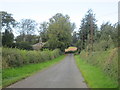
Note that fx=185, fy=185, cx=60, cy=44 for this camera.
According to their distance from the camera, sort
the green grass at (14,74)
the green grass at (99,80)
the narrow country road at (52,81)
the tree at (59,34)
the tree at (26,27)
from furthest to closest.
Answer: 1. the tree at (26,27)
2. the tree at (59,34)
3. the green grass at (14,74)
4. the narrow country road at (52,81)
5. the green grass at (99,80)

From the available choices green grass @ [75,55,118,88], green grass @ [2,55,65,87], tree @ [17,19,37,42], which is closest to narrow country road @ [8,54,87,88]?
green grass @ [75,55,118,88]

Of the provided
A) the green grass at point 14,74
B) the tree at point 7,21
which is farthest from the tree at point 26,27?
the green grass at point 14,74

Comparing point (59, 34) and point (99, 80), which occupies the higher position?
point (59, 34)

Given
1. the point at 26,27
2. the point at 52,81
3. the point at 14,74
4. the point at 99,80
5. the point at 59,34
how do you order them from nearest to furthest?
1. the point at 99,80
2. the point at 52,81
3. the point at 14,74
4. the point at 59,34
5. the point at 26,27

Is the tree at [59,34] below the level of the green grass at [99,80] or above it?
above

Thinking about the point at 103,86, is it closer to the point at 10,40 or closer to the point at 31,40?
the point at 10,40

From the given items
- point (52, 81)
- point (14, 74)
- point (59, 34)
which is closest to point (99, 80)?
point (52, 81)

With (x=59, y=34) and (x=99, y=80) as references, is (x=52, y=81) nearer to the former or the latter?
(x=99, y=80)

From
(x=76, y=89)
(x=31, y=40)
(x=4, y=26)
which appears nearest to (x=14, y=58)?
(x=76, y=89)

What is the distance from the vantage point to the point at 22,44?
220ft

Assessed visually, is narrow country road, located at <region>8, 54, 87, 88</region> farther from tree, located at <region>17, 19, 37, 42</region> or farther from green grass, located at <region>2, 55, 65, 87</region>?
tree, located at <region>17, 19, 37, 42</region>

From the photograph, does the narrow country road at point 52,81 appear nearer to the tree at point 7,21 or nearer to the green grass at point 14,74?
the green grass at point 14,74

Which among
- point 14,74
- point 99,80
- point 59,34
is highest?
point 59,34

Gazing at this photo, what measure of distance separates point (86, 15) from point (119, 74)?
7267 cm
